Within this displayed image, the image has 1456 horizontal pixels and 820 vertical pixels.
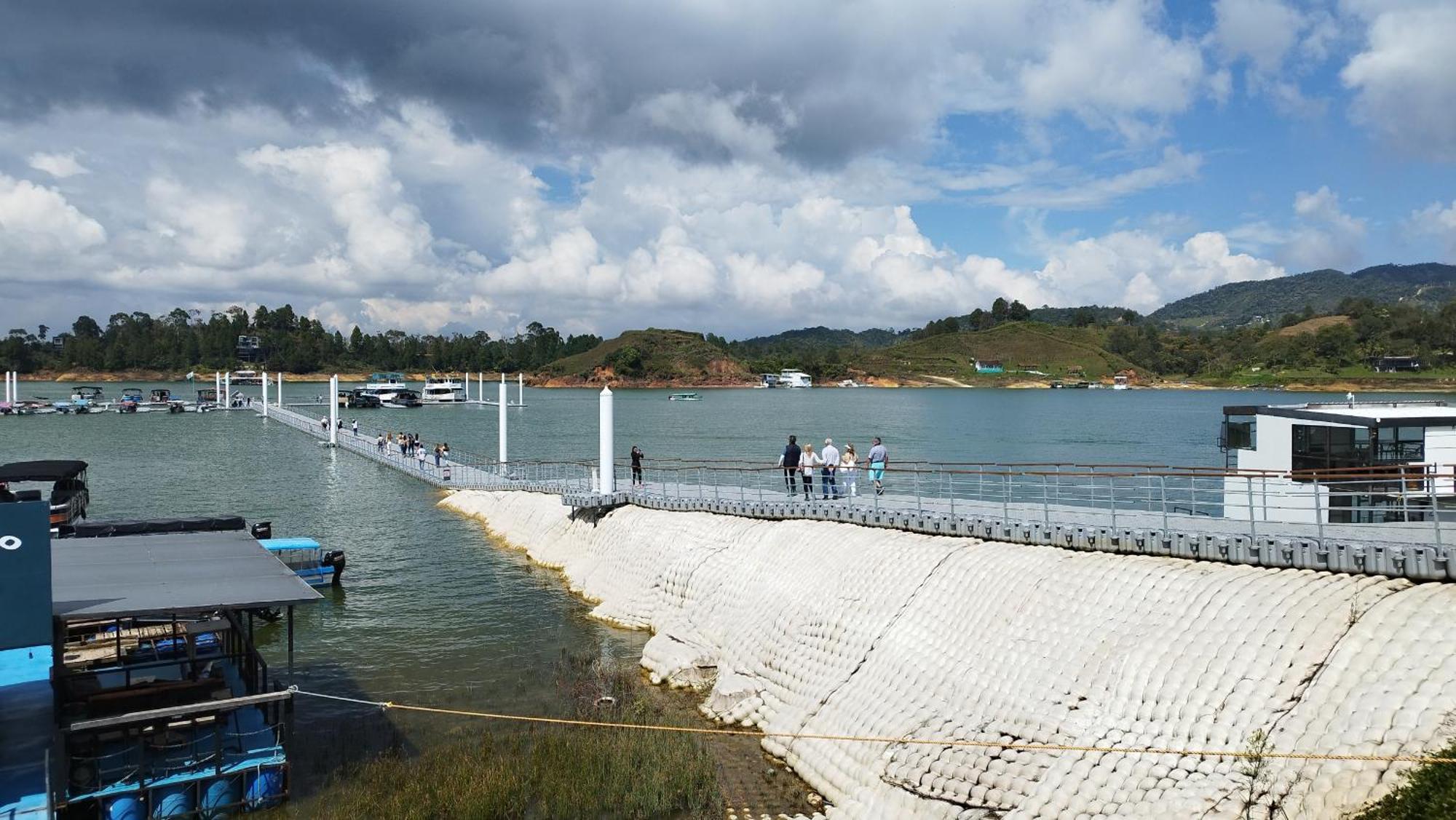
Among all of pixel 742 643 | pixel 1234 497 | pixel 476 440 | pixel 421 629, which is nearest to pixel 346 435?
pixel 476 440

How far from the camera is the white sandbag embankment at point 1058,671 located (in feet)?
33.9

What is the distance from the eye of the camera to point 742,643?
747 inches

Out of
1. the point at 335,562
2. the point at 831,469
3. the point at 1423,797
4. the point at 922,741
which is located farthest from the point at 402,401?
the point at 1423,797

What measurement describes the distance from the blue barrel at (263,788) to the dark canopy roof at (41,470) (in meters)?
24.1

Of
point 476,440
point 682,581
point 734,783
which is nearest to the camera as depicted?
point 734,783

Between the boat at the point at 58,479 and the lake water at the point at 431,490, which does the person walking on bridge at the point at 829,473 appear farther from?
the boat at the point at 58,479

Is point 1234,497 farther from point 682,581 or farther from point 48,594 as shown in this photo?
point 48,594

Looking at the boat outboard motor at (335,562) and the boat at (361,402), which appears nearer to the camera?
the boat outboard motor at (335,562)

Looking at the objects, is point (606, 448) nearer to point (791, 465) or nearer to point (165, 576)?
point (791, 465)

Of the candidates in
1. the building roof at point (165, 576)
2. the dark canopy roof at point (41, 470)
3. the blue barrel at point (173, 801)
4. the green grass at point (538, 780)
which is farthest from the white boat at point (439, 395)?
the blue barrel at point (173, 801)

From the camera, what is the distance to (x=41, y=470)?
3272 cm

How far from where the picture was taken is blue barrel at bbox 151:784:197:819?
12.3 metres

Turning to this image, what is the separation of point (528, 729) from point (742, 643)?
15.3 ft

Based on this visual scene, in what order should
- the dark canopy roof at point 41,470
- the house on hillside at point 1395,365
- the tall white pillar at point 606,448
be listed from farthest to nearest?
the house on hillside at point 1395,365, the dark canopy roof at point 41,470, the tall white pillar at point 606,448
